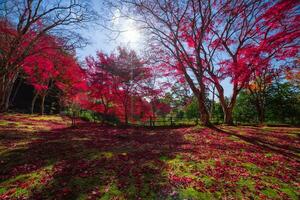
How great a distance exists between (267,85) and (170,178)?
846 inches

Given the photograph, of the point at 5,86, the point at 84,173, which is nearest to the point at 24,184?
the point at 84,173

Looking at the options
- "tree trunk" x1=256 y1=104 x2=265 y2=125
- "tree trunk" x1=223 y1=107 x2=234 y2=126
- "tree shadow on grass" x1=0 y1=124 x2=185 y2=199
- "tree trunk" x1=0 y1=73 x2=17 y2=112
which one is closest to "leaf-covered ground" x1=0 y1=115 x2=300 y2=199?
"tree shadow on grass" x1=0 y1=124 x2=185 y2=199

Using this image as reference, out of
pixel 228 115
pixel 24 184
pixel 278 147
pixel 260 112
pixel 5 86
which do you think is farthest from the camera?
pixel 260 112

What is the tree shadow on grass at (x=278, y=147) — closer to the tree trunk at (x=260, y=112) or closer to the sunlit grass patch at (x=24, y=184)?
the sunlit grass patch at (x=24, y=184)

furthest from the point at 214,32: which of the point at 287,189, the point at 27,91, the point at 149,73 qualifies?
the point at 27,91

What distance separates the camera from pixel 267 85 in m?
20.0

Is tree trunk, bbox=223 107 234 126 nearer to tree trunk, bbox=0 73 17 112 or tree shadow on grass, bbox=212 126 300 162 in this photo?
tree shadow on grass, bbox=212 126 300 162

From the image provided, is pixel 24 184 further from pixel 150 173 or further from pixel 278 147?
pixel 278 147

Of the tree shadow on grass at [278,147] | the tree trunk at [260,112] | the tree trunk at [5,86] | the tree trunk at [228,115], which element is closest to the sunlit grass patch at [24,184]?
the tree shadow on grass at [278,147]

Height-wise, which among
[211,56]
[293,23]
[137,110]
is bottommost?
[137,110]

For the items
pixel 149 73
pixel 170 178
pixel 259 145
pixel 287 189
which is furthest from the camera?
pixel 149 73

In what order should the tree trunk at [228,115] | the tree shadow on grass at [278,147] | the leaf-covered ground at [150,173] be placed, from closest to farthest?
the leaf-covered ground at [150,173]
the tree shadow on grass at [278,147]
the tree trunk at [228,115]

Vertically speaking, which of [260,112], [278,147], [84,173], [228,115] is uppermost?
[260,112]

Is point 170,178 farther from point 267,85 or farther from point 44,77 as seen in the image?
point 267,85
